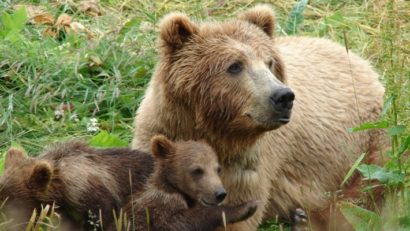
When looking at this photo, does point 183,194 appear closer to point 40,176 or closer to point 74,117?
point 40,176

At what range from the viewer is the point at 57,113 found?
960 cm

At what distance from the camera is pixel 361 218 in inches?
274

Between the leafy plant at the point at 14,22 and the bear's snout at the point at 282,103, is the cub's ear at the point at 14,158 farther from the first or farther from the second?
the leafy plant at the point at 14,22

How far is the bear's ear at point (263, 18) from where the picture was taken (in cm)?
784

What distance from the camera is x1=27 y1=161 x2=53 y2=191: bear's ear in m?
7.07

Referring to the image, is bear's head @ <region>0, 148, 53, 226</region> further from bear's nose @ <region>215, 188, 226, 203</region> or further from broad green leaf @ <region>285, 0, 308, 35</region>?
broad green leaf @ <region>285, 0, 308, 35</region>

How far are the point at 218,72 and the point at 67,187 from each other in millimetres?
1169

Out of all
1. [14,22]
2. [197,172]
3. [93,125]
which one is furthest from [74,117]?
[197,172]

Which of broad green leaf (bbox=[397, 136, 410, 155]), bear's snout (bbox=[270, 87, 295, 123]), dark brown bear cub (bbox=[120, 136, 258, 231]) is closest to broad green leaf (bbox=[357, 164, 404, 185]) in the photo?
broad green leaf (bbox=[397, 136, 410, 155])

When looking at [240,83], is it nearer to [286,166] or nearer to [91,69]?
[286,166]

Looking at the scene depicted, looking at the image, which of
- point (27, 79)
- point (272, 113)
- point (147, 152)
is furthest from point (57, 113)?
point (272, 113)

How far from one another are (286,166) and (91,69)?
2392mm

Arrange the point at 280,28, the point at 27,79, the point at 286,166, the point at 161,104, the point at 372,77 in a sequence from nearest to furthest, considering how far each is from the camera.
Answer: the point at 161,104 < the point at 286,166 < the point at 372,77 < the point at 27,79 < the point at 280,28

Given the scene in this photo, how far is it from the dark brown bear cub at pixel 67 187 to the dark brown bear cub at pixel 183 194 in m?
0.16
